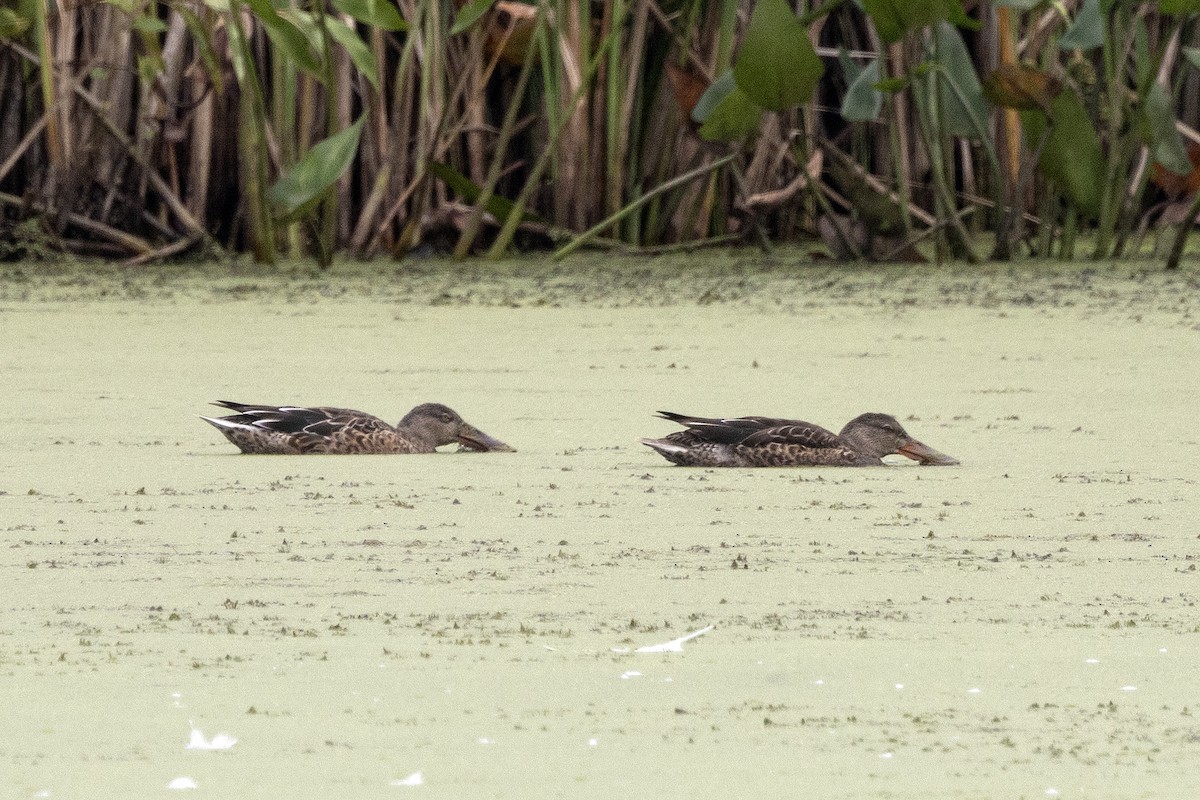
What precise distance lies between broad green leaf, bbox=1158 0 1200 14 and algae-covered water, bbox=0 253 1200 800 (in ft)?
5.69

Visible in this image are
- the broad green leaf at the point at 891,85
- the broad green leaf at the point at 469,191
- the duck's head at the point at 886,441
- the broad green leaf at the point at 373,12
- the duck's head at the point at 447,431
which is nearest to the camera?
the duck's head at the point at 886,441

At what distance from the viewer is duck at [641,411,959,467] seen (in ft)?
15.3

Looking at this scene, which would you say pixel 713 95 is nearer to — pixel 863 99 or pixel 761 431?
pixel 863 99

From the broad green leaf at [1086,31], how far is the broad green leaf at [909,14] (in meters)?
0.38

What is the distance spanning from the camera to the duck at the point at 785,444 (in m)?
4.67

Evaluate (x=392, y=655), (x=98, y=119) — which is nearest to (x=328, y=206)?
(x=98, y=119)

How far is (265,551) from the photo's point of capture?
12.0 ft


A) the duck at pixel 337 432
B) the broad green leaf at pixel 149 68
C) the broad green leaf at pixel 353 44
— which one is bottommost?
the duck at pixel 337 432

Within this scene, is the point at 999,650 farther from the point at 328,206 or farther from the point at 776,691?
the point at 328,206

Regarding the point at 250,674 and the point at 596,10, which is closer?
the point at 250,674

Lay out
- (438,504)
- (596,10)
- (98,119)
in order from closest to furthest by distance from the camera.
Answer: (438,504)
(98,119)
(596,10)

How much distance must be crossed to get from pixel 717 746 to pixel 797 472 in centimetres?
228

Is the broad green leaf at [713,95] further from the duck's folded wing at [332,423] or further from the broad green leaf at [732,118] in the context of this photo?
the duck's folded wing at [332,423]

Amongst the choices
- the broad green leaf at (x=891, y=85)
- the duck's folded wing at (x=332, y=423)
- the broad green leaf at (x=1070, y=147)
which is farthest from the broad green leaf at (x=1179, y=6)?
the duck's folded wing at (x=332, y=423)
